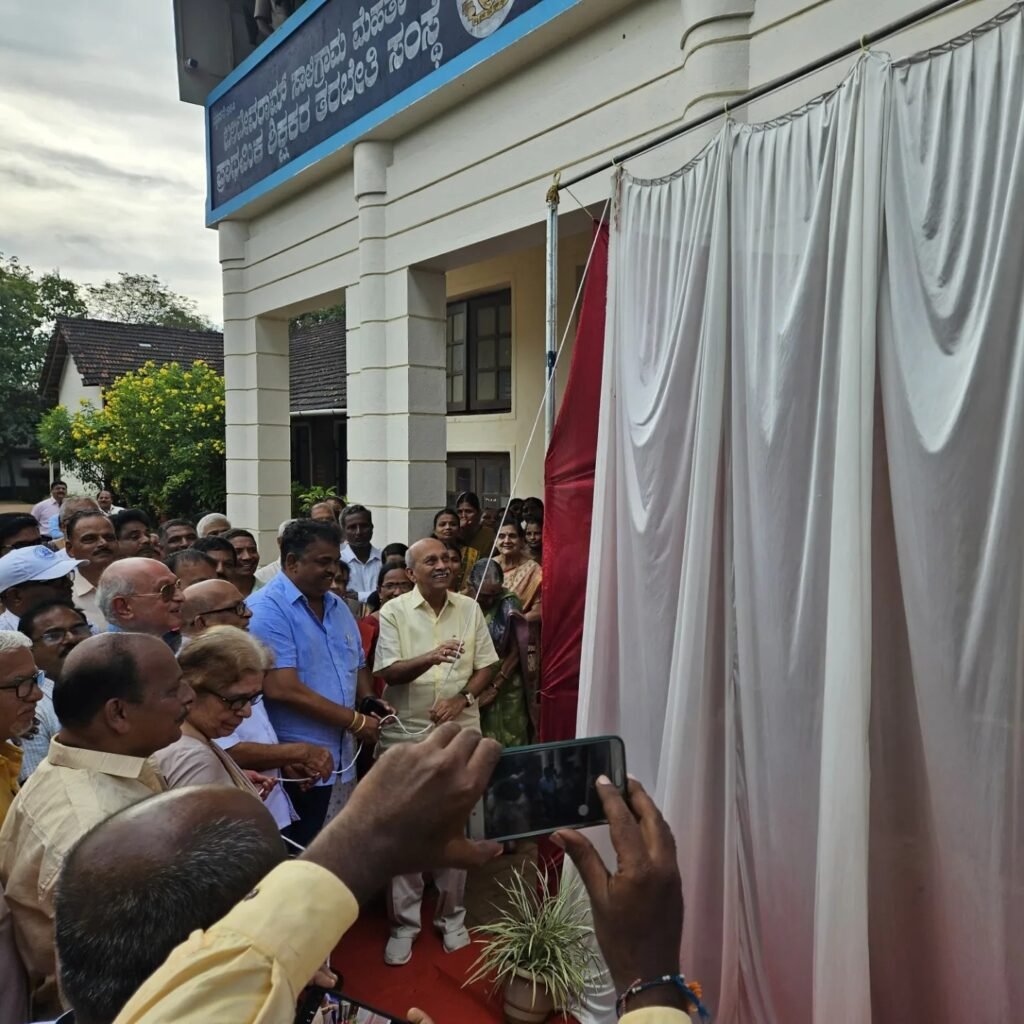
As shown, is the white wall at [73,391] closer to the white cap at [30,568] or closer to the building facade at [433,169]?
the building facade at [433,169]

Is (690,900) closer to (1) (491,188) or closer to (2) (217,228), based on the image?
(1) (491,188)

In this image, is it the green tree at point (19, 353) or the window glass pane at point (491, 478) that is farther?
the green tree at point (19, 353)

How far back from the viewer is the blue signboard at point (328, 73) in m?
5.12

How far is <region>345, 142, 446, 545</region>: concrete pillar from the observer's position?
6.17 m

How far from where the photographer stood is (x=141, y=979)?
2.99 ft

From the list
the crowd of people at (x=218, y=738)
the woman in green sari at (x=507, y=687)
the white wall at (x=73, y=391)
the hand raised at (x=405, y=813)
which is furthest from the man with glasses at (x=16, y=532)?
the white wall at (x=73, y=391)

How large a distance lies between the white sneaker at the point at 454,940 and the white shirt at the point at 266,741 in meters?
0.92

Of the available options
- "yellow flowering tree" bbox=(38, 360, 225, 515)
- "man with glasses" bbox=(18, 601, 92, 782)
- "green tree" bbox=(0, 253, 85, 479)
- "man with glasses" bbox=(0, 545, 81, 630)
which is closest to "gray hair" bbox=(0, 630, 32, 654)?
"man with glasses" bbox=(18, 601, 92, 782)

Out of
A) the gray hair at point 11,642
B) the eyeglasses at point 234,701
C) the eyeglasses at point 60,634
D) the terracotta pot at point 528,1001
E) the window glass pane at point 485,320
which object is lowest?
the terracotta pot at point 528,1001

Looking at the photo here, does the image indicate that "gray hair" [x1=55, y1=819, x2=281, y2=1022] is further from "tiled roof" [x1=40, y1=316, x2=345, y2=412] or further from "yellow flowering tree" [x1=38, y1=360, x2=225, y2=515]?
"tiled roof" [x1=40, y1=316, x2=345, y2=412]

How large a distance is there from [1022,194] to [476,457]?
7.46 meters

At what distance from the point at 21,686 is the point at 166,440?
12354 mm

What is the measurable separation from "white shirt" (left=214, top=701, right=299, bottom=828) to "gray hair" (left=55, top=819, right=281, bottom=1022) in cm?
168

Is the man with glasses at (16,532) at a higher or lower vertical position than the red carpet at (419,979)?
higher
